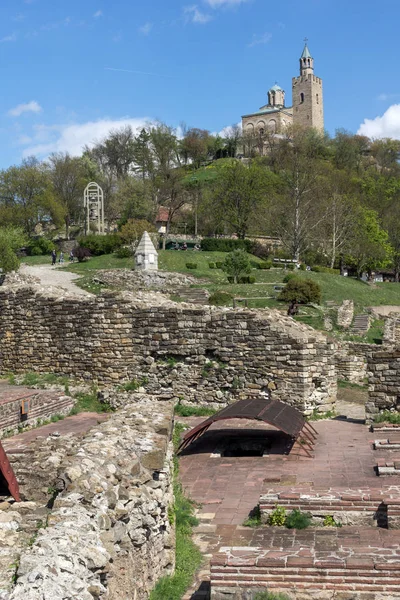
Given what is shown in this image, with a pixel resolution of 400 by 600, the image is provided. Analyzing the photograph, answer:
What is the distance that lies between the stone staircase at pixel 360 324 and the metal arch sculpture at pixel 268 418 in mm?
18669

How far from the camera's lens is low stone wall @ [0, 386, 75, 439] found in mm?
10344

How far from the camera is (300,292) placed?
1200 inches

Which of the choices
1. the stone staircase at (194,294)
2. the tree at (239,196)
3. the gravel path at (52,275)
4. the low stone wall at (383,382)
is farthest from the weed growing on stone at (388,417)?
the tree at (239,196)

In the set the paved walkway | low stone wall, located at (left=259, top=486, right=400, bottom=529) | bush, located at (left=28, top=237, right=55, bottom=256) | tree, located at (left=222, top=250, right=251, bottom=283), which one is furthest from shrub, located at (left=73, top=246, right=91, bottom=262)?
low stone wall, located at (left=259, top=486, right=400, bottom=529)

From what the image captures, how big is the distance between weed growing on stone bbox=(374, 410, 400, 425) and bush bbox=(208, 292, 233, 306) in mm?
17666

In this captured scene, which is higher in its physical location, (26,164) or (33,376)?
(26,164)

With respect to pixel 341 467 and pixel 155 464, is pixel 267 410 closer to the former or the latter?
pixel 341 467

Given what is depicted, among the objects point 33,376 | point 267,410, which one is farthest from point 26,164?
point 267,410

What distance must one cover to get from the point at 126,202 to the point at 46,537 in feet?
202

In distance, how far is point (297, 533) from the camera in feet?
19.5

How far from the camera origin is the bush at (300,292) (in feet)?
99.0

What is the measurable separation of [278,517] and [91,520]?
2.33 m

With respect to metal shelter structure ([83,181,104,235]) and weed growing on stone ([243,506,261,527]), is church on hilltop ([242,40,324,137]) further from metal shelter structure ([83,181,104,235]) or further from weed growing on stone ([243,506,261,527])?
weed growing on stone ([243,506,261,527])

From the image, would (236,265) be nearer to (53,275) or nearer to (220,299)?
(220,299)
